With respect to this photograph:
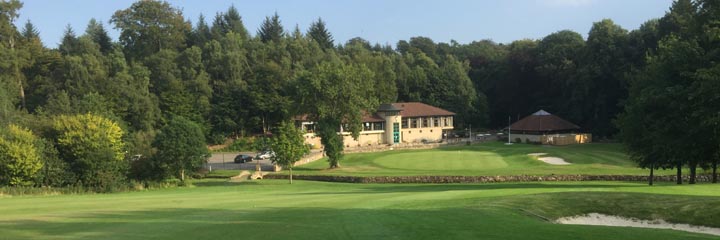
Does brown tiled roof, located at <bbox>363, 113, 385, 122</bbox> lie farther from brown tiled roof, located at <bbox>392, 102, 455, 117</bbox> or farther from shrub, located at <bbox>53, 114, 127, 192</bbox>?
shrub, located at <bbox>53, 114, 127, 192</bbox>

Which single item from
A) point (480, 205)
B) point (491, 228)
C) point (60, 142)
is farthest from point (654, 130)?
point (60, 142)

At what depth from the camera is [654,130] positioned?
32312 millimetres

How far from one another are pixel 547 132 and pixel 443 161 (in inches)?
1241

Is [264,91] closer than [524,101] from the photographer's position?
Yes

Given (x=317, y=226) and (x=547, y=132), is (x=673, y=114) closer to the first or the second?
(x=317, y=226)

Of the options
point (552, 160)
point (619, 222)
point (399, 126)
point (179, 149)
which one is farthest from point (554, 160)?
point (619, 222)

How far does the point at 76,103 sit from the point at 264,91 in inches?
1078

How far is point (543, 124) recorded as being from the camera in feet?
265

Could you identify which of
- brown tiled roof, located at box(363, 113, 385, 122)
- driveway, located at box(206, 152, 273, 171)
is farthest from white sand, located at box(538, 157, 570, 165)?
brown tiled roof, located at box(363, 113, 385, 122)

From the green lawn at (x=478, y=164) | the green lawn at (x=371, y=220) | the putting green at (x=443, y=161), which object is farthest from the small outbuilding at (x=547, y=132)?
the green lawn at (x=371, y=220)

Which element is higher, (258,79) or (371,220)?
(258,79)

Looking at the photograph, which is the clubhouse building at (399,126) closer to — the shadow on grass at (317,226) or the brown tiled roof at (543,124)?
the brown tiled roof at (543,124)

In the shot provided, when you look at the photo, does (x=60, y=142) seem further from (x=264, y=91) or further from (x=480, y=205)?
(x=264, y=91)

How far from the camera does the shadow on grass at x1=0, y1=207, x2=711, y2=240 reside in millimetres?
12531
